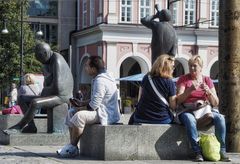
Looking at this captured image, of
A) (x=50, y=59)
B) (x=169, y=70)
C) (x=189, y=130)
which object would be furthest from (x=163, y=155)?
(x=50, y=59)

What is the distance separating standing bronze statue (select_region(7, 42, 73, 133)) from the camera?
1246cm

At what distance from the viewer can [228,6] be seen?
36.3 ft

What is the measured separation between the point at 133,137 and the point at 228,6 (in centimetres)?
318

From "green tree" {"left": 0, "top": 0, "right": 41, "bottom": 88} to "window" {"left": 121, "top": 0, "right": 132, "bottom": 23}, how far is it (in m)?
10.2

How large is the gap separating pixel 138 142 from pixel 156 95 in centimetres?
74

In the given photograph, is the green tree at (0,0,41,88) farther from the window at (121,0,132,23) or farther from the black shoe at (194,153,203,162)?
the black shoe at (194,153,203,162)

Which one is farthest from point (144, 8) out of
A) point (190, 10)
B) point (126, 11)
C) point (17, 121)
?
point (17, 121)

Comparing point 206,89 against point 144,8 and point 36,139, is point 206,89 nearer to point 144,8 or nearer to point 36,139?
point 36,139

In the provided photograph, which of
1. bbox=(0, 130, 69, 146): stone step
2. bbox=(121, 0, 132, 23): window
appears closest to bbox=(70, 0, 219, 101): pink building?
bbox=(121, 0, 132, 23): window

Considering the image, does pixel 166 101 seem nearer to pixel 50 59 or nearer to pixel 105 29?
pixel 50 59

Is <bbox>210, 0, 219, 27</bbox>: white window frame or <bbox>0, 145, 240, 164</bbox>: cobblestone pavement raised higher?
<bbox>210, 0, 219, 27</bbox>: white window frame

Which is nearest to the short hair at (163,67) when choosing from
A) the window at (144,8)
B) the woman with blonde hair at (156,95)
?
the woman with blonde hair at (156,95)

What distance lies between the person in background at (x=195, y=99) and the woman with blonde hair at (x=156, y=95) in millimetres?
186

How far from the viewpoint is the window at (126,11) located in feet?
169
